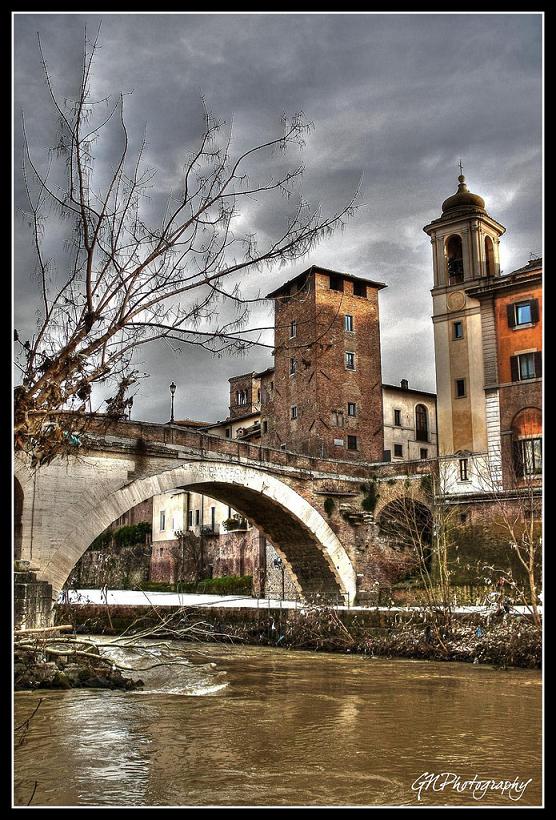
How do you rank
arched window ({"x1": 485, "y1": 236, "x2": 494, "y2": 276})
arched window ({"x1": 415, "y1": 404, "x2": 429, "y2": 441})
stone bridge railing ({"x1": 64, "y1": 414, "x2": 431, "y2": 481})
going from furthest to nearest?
arched window ({"x1": 415, "y1": 404, "x2": 429, "y2": 441})
arched window ({"x1": 485, "y1": 236, "x2": 494, "y2": 276})
stone bridge railing ({"x1": 64, "y1": 414, "x2": 431, "y2": 481})

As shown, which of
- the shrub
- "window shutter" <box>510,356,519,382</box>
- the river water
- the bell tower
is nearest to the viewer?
the river water

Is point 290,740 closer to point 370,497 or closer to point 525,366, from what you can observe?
point 370,497

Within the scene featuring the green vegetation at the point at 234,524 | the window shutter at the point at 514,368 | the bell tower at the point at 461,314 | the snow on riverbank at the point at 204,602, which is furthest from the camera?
the green vegetation at the point at 234,524

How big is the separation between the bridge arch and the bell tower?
5374 mm

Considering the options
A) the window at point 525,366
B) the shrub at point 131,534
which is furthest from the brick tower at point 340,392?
the shrub at point 131,534

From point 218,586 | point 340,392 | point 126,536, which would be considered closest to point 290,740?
point 340,392

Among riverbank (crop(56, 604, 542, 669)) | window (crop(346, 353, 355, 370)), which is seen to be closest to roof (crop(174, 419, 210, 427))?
window (crop(346, 353, 355, 370))

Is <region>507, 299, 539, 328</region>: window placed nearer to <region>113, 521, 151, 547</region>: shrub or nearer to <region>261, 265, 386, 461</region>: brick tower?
<region>261, 265, 386, 461</region>: brick tower

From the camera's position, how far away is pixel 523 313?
74.6 feet

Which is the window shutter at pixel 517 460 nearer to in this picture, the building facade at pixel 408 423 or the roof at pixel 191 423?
the building facade at pixel 408 423

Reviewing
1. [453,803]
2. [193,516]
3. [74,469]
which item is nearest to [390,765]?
[453,803]

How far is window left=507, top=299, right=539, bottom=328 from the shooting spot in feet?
73.8

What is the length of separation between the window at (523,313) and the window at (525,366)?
37.4 inches

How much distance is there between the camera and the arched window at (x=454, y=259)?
84.6ft
